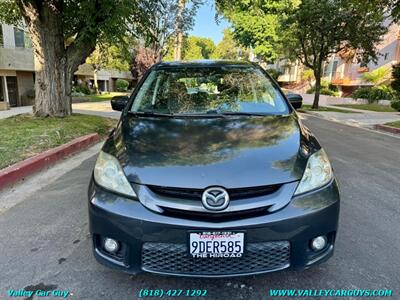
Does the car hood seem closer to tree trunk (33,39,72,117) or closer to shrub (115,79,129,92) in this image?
tree trunk (33,39,72,117)

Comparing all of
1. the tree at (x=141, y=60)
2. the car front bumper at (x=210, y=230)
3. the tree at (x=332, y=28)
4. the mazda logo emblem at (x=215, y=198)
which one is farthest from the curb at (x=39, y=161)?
the tree at (x=141, y=60)

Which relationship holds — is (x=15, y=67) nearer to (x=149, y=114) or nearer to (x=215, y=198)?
(x=149, y=114)

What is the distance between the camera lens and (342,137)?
8.93 m

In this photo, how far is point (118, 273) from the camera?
2.42 metres

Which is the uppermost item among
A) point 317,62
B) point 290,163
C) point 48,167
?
point 317,62

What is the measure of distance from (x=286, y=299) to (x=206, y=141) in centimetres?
120

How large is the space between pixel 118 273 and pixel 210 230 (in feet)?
3.18

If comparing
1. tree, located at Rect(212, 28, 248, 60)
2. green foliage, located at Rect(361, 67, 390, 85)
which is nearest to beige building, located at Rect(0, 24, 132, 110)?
green foliage, located at Rect(361, 67, 390, 85)

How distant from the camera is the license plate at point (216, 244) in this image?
6.25 feet

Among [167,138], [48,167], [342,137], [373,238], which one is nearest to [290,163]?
[167,138]

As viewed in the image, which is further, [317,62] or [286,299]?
[317,62]

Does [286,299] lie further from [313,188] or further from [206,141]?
[206,141]

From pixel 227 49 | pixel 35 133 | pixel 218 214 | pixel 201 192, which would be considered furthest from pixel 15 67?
pixel 227 49

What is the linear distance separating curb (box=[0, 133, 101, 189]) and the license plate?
11.4ft
